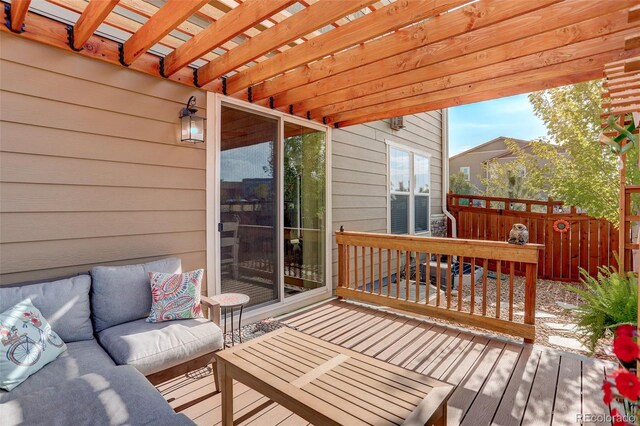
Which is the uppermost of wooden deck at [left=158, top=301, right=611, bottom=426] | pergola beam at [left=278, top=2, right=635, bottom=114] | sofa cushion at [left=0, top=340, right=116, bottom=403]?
pergola beam at [left=278, top=2, right=635, bottom=114]

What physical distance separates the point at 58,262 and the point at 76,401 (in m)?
1.33

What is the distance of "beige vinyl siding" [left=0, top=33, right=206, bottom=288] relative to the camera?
2.21 metres

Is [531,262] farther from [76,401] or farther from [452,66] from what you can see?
[76,401]

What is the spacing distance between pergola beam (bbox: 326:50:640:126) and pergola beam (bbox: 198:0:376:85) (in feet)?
5.72

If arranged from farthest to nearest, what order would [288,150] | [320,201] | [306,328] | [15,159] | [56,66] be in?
[320,201]
[288,150]
[306,328]
[56,66]
[15,159]

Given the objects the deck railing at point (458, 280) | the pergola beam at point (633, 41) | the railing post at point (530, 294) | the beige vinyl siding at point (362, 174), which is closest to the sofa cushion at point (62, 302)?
the deck railing at point (458, 280)

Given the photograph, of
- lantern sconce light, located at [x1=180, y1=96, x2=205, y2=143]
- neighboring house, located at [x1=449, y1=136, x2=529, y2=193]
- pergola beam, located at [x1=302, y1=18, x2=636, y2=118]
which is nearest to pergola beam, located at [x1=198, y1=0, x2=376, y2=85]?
lantern sconce light, located at [x1=180, y1=96, x2=205, y2=143]

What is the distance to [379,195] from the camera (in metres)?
5.87

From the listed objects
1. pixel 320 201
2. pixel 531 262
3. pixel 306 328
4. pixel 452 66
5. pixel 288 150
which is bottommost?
pixel 306 328

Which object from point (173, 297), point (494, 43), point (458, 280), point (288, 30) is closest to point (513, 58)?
point (494, 43)

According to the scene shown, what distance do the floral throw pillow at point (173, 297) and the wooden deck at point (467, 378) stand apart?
0.54 meters

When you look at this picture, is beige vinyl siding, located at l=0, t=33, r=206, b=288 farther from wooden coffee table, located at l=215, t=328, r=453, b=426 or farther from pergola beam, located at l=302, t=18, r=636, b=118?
pergola beam, located at l=302, t=18, r=636, b=118

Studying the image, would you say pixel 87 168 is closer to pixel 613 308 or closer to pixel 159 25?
pixel 159 25

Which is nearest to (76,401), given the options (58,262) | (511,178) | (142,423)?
(142,423)
